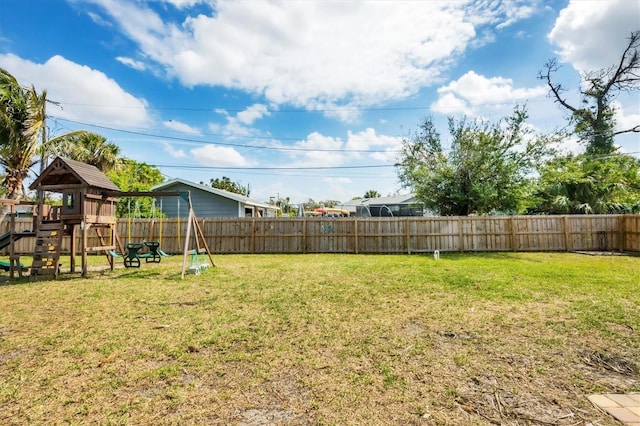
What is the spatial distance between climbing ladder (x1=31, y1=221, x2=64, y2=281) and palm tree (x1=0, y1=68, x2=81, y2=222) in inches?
44.3

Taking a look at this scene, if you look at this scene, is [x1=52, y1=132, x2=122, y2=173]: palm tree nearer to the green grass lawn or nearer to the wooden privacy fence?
the wooden privacy fence

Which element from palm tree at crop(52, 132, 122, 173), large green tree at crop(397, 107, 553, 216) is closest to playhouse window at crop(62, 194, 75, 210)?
palm tree at crop(52, 132, 122, 173)

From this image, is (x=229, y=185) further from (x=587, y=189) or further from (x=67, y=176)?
(x=587, y=189)

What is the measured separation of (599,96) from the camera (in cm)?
2262

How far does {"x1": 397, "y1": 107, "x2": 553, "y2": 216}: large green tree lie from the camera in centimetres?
1370

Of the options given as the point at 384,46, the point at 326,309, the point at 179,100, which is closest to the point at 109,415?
the point at 326,309

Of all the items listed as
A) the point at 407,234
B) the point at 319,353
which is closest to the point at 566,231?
the point at 407,234

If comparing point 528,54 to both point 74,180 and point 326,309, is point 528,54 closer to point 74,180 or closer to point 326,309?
point 326,309

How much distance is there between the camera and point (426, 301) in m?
5.35

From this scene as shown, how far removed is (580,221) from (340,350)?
14.8 m

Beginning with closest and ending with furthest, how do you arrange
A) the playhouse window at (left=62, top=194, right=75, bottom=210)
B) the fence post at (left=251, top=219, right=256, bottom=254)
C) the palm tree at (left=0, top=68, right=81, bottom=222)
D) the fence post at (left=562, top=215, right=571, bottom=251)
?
the palm tree at (left=0, top=68, right=81, bottom=222), the playhouse window at (left=62, top=194, right=75, bottom=210), the fence post at (left=562, top=215, right=571, bottom=251), the fence post at (left=251, top=219, right=256, bottom=254)

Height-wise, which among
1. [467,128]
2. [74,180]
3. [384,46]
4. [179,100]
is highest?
[179,100]

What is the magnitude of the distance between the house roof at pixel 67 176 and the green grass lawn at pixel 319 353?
3.02 m

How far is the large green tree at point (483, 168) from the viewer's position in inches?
539
